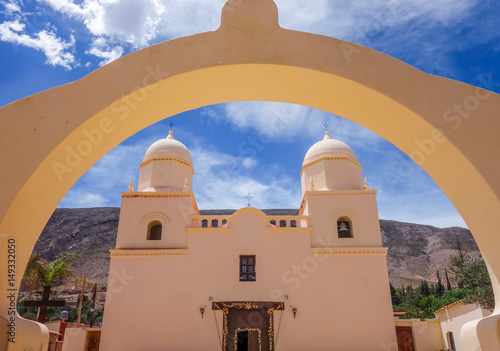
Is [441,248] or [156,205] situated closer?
[156,205]

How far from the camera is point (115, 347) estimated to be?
532 inches

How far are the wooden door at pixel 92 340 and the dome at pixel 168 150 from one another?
7640 millimetres

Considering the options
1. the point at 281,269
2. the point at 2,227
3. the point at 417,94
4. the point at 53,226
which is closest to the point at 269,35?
the point at 417,94

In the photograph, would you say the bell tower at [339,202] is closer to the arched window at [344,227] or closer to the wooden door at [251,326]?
the arched window at [344,227]

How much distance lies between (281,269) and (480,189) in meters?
12.3

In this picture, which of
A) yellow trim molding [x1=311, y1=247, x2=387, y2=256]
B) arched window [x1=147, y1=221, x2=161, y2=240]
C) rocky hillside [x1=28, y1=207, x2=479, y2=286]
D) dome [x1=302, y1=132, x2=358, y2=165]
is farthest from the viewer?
rocky hillside [x1=28, y1=207, x2=479, y2=286]

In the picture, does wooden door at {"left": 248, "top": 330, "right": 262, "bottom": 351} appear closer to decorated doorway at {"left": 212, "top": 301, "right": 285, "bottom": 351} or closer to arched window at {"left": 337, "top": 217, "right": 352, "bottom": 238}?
decorated doorway at {"left": 212, "top": 301, "right": 285, "bottom": 351}

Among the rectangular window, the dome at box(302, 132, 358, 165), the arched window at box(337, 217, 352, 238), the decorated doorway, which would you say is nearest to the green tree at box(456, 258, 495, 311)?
the arched window at box(337, 217, 352, 238)

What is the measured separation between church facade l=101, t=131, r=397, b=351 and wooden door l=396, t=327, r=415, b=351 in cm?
203

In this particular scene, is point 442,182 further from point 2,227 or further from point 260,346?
point 260,346

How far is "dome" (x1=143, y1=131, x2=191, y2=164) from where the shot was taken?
682 inches

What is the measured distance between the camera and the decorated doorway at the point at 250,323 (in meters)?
13.5

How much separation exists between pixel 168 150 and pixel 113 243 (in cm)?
3234

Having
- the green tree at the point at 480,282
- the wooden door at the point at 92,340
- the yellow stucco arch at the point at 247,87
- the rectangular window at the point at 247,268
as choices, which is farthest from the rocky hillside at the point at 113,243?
the yellow stucco arch at the point at 247,87
